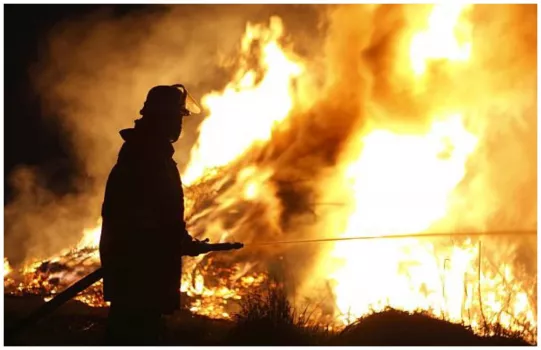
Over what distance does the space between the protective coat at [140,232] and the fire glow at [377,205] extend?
7.09 feet

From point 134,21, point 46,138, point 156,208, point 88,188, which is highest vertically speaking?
point 134,21

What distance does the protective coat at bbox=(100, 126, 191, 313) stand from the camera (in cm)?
441

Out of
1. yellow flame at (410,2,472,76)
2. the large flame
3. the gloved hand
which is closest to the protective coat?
the gloved hand

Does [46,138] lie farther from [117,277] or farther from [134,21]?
[117,277]

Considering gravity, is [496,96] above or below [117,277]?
above

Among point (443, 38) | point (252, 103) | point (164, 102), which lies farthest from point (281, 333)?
point (443, 38)

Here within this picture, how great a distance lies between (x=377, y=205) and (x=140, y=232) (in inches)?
133

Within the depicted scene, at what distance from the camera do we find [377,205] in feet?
22.5

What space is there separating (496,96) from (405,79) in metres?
1.16

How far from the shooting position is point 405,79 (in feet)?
23.0

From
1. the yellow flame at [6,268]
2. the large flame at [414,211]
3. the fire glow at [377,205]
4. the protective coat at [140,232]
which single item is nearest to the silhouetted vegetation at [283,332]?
the fire glow at [377,205]

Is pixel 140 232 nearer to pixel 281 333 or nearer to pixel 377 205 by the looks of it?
pixel 281 333

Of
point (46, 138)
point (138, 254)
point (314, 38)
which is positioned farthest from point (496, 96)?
point (46, 138)

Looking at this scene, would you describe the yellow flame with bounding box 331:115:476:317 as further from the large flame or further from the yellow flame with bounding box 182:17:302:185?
the yellow flame with bounding box 182:17:302:185
